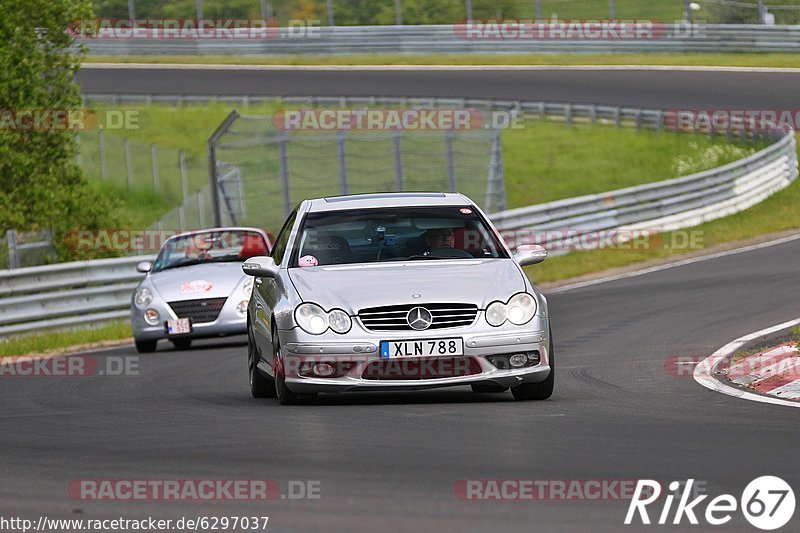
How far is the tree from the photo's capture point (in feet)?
76.8

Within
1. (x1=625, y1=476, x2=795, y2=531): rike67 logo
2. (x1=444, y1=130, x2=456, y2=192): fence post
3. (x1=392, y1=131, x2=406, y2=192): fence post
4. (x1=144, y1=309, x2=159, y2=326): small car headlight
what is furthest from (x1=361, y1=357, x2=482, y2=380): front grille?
(x1=444, y1=130, x2=456, y2=192): fence post

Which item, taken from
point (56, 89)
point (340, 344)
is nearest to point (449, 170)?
point (56, 89)

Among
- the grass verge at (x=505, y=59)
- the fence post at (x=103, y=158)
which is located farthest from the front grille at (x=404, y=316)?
the grass verge at (x=505, y=59)

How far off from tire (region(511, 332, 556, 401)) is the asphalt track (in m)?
0.17

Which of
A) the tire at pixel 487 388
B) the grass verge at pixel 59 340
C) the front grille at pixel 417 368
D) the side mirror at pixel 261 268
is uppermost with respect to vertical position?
the side mirror at pixel 261 268

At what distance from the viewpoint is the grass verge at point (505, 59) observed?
149 feet

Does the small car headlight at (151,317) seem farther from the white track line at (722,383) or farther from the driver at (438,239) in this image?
the driver at (438,239)

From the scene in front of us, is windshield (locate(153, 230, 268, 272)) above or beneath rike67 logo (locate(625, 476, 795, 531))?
beneath

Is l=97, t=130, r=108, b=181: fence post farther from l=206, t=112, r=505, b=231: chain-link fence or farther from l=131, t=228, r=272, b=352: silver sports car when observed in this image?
l=131, t=228, r=272, b=352: silver sports car

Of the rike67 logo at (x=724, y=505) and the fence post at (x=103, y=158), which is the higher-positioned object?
the rike67 logo at (x=724, y=505)

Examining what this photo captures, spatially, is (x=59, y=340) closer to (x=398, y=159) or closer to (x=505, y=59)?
(x=398, y=159)

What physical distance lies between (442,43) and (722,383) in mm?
40132

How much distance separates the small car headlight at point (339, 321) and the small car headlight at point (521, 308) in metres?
1.04

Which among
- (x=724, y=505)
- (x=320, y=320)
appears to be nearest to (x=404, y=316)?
(x=320, y=320)
